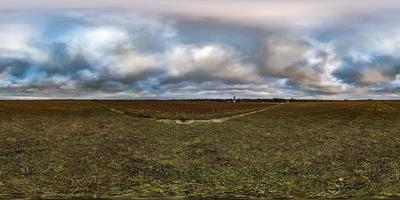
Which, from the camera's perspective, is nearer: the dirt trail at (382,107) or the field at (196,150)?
the field at (196,150)

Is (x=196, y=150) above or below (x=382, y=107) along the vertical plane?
below

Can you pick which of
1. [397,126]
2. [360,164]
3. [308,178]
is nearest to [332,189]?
[308,178]

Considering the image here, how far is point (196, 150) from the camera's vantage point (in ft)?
114

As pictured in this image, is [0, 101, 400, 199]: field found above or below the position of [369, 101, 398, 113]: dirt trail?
below

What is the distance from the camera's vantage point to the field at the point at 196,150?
27.3m

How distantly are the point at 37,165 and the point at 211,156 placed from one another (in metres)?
9.25

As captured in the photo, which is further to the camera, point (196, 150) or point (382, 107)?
point (382, 107)

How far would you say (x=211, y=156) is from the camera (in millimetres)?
33688

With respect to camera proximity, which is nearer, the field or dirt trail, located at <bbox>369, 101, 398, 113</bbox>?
the field

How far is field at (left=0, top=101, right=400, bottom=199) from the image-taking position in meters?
27.3

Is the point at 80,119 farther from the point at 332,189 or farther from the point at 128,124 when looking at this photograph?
the point at 332,189

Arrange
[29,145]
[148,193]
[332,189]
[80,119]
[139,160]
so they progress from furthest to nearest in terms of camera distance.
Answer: [80,119] → [29,145] → [139,160] → [332,189] → [148,193]

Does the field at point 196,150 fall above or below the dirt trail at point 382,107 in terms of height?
below

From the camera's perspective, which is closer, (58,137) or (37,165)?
(37,165)
